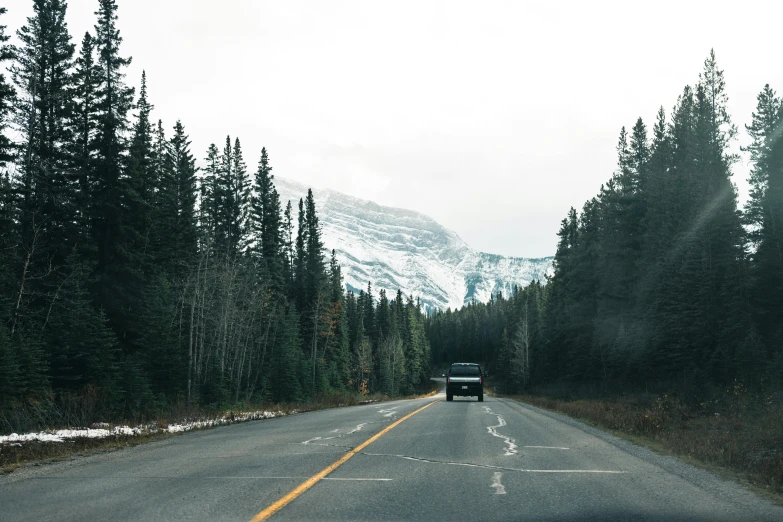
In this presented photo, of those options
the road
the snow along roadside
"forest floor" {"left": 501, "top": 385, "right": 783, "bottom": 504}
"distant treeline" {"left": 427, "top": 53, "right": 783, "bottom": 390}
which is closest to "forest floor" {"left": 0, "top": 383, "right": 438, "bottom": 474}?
the snow along roadside

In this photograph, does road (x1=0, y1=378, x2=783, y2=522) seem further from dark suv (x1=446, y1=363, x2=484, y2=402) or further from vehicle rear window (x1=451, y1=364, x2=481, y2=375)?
vehicle rear window (x1=451, y1=364, x2=481, y2=375)

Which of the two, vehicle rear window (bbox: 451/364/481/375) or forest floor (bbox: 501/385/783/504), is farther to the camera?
vehicle rear window (bbox: 451/364/481/375)

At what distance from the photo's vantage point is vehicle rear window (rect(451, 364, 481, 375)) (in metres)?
35.8

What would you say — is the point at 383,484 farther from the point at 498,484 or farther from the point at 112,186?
the point at 112,186

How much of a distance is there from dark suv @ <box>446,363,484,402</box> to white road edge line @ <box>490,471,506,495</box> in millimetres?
26638

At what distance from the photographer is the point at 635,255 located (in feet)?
168

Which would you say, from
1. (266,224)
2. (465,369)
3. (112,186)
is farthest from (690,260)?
(266,224)

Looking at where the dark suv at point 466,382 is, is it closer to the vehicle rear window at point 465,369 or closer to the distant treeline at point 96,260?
the vehicle rear window at point 465,369

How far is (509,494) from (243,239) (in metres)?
62.4

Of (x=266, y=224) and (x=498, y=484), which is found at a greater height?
(x=266, y=224)

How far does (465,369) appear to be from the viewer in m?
36.0

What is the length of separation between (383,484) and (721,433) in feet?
36.3

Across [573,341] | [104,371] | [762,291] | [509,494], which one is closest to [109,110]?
[104,371]

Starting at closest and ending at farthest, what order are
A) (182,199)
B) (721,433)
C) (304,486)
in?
(304,486) < (721,433) < (182,199)
